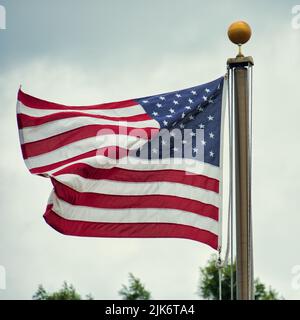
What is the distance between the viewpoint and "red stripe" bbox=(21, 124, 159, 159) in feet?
68.5

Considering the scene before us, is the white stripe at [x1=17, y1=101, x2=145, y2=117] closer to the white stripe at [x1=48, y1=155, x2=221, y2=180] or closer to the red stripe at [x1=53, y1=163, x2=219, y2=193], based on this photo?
the white stripe at [x1=48, y1=155, x2=221, y2=180]

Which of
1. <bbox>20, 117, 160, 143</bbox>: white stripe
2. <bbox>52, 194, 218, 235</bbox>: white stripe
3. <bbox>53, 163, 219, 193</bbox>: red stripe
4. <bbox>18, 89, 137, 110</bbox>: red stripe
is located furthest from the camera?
<bbox>18, 89, 137, 110</bbox>: red stripe

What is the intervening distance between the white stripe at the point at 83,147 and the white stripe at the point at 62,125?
323 mm

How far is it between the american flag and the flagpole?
118 cm

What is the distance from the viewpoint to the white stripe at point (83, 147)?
20.8 metres

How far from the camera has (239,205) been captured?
18469mm

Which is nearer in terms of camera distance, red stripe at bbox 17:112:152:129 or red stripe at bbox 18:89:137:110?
red stripe at bbox 17:112:152:129

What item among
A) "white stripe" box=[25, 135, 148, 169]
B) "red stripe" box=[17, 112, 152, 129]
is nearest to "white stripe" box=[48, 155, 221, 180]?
"white stripe" box=[25, 135, 148, 169]
